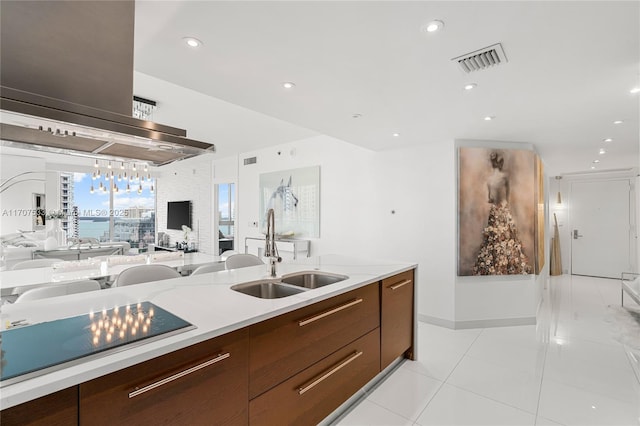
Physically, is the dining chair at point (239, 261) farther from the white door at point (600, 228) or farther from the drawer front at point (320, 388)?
the white door at point (600, 228)

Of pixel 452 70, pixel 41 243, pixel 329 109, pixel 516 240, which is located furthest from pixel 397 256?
pixel 41 243

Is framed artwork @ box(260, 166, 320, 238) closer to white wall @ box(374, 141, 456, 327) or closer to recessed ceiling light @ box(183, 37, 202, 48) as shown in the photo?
white wall @ box(374, 141, 456, 327)

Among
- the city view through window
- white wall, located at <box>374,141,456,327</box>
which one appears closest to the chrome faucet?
white wall, located at <box>374,141,456,327</box>

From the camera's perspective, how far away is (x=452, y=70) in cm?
201

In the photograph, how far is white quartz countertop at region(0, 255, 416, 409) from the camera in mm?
849

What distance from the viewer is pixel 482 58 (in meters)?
1.86

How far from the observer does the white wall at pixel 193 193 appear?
7059 millimetres

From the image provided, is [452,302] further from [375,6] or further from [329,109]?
[375,6]

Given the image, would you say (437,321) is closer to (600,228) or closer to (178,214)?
(600,228)

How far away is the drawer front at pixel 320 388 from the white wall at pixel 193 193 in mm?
5401

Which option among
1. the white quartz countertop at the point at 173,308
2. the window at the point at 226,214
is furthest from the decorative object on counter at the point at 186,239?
the white quartz countertop at the point at 173,308

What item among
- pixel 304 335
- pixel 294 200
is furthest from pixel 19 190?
pixel 294 200

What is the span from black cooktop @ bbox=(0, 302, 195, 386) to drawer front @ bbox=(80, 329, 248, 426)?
3.8 inches

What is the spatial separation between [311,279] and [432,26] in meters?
1.83
